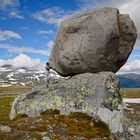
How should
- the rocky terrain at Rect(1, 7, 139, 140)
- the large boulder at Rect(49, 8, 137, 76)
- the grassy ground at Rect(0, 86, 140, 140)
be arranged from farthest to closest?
the large boulder at Rect(49, 8, 137, 76)
the rocky terrain at Rect(1, 7, 139, 140)
the grassy ground at Rect(0, 86, 140, 140)

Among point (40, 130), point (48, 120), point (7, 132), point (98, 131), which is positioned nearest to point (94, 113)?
point (98, 131)

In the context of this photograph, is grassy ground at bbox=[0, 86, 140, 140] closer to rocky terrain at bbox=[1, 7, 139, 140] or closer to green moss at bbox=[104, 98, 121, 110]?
rocky terrain at bbox=[1, 7, 139, 140]

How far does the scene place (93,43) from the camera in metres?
25.7

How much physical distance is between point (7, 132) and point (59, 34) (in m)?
12.7

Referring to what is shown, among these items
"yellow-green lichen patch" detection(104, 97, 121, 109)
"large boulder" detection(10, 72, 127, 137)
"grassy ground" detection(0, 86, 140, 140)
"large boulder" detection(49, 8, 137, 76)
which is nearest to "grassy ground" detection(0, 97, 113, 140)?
"grassy ground" detection(0, 86, 140, 140)

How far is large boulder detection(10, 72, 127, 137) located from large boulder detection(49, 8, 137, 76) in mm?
1170

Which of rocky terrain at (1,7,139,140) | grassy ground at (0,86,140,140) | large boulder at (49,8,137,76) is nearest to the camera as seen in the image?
grassy ground at (0,86,140,140)

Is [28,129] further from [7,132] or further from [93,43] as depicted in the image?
[93,43]

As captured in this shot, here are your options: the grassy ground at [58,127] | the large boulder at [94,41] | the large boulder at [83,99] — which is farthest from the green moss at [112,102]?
the large boulder at [94,41]

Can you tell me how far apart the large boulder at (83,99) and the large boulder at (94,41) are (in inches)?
46.1

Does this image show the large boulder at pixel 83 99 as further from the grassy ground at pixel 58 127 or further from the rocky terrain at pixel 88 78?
the grassy ground at pixel 58 127

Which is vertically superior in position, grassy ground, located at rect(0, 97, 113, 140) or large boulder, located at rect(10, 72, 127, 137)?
large boulder, located at rect(10, 72, 127, 137)

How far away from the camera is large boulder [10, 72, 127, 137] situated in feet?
75.8

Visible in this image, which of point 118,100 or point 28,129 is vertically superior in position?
point 118,100
